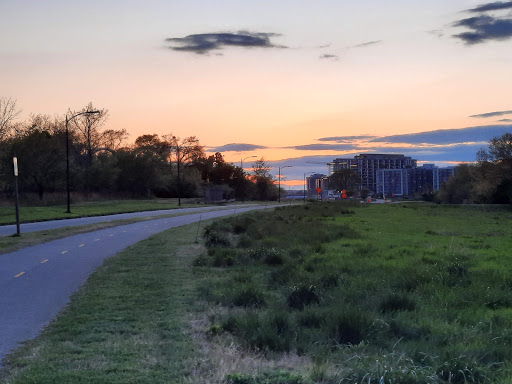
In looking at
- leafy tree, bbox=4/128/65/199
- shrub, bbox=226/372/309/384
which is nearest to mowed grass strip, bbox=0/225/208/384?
shrub, bbox=226/372/309/384

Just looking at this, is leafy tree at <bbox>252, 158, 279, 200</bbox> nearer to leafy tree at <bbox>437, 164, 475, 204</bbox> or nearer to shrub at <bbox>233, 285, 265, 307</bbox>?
leafy tree at <bbox>437, 164, 475, 204</bbox>

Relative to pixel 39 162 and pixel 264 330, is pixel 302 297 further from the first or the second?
pixel 39 162

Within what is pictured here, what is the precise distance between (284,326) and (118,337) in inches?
88.7

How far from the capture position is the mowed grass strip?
6.45m

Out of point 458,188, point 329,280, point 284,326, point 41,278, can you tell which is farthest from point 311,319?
point 458,188

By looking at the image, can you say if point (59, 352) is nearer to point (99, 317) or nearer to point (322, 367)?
point (99, 317)

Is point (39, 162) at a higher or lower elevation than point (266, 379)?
higher

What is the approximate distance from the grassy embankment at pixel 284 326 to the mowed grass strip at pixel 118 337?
0.02m

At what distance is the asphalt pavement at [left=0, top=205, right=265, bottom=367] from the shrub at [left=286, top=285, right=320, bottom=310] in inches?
155

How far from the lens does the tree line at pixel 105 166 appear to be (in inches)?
2621

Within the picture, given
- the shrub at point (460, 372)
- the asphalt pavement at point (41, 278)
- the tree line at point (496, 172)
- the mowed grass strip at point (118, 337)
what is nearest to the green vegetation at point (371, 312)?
the shrub at point (460, 372)

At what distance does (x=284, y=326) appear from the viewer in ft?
27.4

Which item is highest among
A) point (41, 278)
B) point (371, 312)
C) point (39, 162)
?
point (39, 162)

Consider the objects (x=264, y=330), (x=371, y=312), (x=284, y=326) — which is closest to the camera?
(x=264, y=330)
